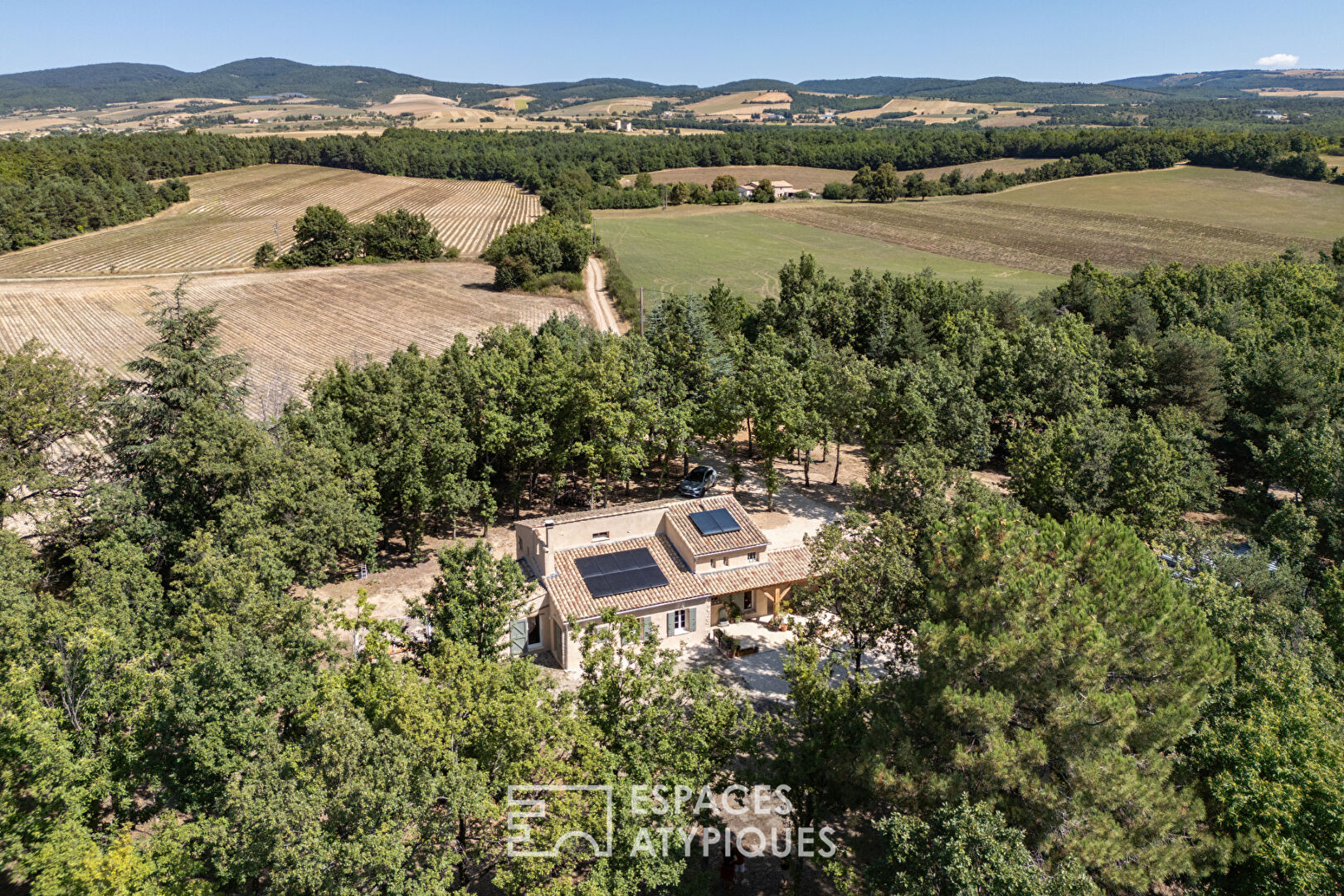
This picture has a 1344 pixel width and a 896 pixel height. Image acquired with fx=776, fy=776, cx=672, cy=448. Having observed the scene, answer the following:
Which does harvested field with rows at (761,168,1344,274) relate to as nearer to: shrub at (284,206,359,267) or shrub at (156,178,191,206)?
shrub at (284,206,359,267)

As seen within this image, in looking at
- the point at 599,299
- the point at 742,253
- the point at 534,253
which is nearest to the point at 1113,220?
the point at 742,253

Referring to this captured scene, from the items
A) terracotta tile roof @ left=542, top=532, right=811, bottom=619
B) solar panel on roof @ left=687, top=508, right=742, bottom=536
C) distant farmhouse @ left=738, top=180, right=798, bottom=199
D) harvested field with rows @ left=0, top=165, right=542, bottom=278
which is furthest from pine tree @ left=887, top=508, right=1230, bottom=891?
distant farmhouse @ left=738, top=180, right=798, bottom=199

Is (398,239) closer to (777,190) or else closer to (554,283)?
(554,283)

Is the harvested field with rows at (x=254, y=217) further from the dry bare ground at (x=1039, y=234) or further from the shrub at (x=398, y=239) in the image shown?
the dry bare ground at (x=1039, y=234)

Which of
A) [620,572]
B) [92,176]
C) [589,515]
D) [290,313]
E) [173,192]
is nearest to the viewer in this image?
[620,572]

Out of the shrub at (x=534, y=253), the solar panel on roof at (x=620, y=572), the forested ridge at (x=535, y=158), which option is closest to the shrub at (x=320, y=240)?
the shrub at (x=534, y=253)

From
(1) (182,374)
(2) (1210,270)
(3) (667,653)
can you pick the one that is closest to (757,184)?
(2) (1210,270)
